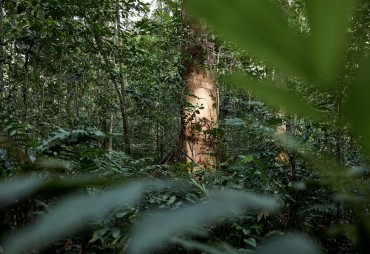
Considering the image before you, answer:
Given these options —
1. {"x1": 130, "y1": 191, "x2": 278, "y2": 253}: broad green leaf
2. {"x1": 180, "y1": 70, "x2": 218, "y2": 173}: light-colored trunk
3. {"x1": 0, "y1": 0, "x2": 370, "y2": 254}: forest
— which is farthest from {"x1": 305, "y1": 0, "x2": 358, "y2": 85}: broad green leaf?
{"x1": 180, "y1": 70, "x2": 218, "y2": 173}: light-colored trunk

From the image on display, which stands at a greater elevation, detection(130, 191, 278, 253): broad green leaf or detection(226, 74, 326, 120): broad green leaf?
detection(226, 74, 326, 120): broad green leaf

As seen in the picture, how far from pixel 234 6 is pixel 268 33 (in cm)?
3

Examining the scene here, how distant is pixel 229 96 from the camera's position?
23.6 ft

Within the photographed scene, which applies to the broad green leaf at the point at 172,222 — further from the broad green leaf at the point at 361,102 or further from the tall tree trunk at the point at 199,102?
the tall tree trunk at the point at 199,102

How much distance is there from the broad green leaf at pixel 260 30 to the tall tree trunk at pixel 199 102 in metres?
4.82

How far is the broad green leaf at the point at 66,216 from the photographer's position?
0.67 feet

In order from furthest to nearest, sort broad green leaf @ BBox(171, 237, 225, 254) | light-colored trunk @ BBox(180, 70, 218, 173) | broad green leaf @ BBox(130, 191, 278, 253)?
light-colored trunk @ BBox(180, 70, 218, 173) < broad green leaf @ BBox(171, 237, 225, 254) < broad green leaf @ BBox(130, 191, 278, 253)

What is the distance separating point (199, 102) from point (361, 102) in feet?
17.9

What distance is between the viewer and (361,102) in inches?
9.6

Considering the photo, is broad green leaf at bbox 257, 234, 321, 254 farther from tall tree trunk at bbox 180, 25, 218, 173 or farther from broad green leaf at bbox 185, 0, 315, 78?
tall tree trunk at bbox 180, 25, 218, 173

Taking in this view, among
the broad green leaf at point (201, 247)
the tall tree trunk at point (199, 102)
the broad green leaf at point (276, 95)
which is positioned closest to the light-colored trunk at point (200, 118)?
the tall tree trunk at point (199, 102)

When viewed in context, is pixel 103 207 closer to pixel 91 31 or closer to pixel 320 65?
pixel 320 65

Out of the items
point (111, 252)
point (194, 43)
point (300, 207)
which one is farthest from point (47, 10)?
point (300, 207)

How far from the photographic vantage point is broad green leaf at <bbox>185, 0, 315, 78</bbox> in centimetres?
22
